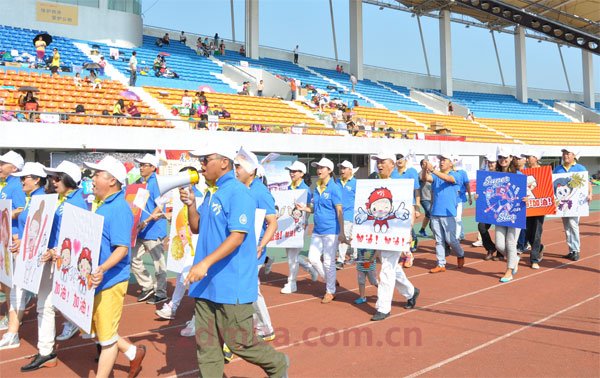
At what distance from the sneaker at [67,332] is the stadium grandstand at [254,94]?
269 inches

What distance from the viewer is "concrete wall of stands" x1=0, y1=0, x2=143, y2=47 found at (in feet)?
86.0

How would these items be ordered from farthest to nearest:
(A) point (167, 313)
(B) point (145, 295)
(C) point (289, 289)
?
(C) point (289, 289) < (B) point (145, 295) < (A) point (167, 313)

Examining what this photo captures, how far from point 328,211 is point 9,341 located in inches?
163

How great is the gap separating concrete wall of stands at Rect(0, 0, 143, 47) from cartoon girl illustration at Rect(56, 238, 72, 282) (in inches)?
1017

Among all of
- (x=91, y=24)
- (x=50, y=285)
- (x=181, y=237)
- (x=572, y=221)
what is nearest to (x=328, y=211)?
(x=181, y=237)

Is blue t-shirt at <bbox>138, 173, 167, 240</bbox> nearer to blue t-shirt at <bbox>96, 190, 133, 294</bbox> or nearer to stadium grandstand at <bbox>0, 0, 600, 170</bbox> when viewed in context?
blue t-shirt at <bbox>96, 190, 133, 294</bbox>

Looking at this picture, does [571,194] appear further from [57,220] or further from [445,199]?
[57,220]

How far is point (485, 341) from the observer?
5.69 m

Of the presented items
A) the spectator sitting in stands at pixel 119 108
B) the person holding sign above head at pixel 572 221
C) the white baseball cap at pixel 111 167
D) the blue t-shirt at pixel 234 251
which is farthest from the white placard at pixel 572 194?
the spectator sitting in stands at pixel 119 108

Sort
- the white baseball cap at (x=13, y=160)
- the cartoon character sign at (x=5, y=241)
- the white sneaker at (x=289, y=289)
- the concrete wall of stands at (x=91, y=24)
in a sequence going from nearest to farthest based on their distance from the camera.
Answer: the cartoon character sign at (x=5, y=241), the white baseball cap at (x=13, y=160), the white sneaker at (x=289, y=289), the concrete wall of stands at (x=91, y=24)

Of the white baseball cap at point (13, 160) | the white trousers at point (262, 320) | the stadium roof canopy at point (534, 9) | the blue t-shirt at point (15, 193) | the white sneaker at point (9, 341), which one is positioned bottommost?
the white sneaker at point (9, 341)

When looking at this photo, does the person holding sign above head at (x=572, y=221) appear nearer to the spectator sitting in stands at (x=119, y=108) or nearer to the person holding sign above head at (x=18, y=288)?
the person holding sign above head at (x=18, y=288)

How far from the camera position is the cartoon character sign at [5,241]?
5523mm

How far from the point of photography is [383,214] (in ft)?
22.3
